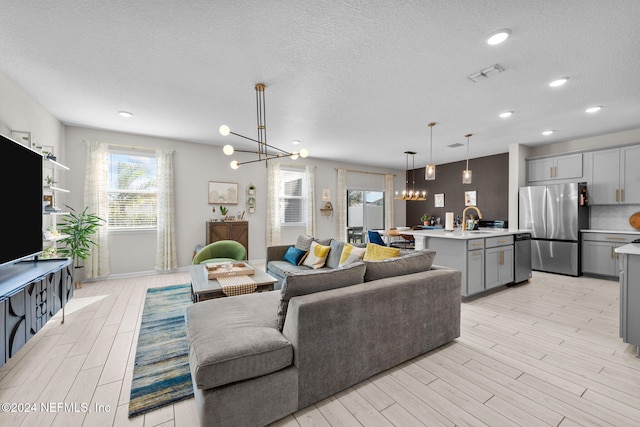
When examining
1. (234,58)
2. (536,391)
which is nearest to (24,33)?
(234,58)

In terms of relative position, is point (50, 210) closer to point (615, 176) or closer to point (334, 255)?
point (334, 255)

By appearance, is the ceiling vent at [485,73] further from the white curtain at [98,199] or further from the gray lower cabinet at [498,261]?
the white curtain at [98,199]

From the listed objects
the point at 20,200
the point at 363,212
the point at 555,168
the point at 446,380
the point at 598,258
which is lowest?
the point at 446,380

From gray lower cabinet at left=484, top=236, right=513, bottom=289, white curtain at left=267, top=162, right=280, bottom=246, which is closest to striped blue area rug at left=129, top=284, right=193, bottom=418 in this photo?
white curtain at left=267, top=162, right=280, bottom=246

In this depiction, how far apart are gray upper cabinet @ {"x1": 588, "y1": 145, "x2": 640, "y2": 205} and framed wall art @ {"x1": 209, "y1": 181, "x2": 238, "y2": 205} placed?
7036 mm

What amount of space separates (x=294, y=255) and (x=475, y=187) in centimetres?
552

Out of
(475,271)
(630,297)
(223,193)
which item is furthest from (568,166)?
(223,193)

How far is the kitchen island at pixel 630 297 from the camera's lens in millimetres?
2268

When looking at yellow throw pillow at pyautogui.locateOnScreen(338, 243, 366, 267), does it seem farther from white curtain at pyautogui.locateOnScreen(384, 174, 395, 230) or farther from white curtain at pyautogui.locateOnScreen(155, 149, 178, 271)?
white curtain at pyautogui.locateOnScreen(384, 174, 395, 230)

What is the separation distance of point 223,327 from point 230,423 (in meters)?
0.52

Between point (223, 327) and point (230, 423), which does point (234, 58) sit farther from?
point (230, 423)

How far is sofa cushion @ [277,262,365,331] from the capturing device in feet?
5.76

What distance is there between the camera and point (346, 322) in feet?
5.84

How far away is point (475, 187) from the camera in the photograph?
711cm
